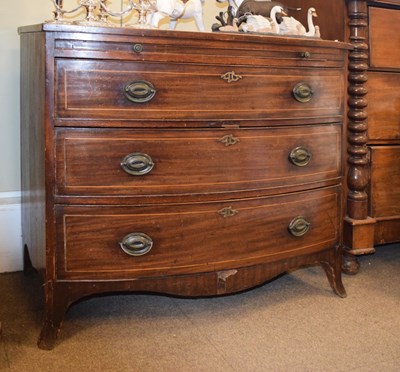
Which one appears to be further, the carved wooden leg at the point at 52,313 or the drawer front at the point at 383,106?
the drawer front at the point at 383,106

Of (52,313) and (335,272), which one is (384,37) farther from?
(52,313)

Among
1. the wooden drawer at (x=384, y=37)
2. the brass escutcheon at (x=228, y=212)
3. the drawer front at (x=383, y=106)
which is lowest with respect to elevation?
the brass escutcheon at (x=228, y=212)

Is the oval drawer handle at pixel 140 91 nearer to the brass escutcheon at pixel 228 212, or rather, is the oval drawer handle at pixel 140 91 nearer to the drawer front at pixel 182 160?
the drawer front at pixel 182 160

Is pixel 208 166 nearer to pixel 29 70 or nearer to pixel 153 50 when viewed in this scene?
pixel 153 50

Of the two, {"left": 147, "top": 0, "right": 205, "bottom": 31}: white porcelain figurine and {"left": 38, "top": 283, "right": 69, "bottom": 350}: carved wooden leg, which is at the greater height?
{"left": 147, "top": 0, "right": 205, "bottom": 31}: white porcelain figurine

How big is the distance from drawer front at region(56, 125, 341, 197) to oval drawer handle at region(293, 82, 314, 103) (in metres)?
0.08

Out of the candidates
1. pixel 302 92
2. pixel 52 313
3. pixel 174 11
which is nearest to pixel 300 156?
pixel 302 92

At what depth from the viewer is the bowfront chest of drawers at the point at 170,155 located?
1.32m

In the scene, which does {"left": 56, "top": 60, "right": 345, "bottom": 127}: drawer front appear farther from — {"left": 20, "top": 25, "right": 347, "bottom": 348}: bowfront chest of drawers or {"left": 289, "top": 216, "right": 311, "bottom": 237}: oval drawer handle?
{"left": 289, "top": 216, "right": 311, "bottom": 237}: oval drawer handle

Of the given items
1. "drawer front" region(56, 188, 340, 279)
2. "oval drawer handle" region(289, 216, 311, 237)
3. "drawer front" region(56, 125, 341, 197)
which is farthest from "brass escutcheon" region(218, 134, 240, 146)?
"oval drawer handle" region(289, 216, 311, 237)

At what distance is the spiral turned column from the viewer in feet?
5.94

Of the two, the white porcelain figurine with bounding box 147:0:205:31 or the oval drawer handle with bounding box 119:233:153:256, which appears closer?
the oval drawer handle with bounding box 119:233:153:256

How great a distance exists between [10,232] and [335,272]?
113cm

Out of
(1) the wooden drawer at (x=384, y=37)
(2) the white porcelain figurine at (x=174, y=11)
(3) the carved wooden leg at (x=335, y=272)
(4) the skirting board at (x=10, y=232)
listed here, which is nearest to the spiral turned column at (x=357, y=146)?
(1) the wooden drawer at (x=384, y=37)
